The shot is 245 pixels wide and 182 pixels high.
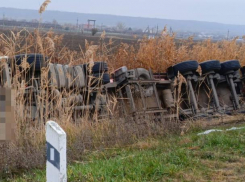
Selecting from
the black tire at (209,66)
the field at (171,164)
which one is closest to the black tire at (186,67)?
the black tire at (209,66)

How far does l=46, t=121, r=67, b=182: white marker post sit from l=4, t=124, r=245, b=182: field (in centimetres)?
162

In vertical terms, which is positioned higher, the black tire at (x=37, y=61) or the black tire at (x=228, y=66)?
the black tire at (x=37, y=61)

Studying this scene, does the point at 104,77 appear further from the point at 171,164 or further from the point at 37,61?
the point at 171,164

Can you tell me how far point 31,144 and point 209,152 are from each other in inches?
120

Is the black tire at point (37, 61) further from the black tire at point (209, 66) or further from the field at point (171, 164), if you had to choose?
the black tire at point (209, 66)

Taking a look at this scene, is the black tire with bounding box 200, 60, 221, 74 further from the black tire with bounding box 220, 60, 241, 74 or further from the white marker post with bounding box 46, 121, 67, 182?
the white marker post with bounding box 46, 121, 67, 182

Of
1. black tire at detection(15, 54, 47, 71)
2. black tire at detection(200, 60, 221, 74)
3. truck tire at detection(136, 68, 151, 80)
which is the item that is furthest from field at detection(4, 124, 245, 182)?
black tire at detection(200, 60, 221, 74)

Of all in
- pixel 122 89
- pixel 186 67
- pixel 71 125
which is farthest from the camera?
pixel 186 67

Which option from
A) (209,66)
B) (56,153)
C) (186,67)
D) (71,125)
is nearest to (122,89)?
(186,67)

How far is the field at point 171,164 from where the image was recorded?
6.13 m

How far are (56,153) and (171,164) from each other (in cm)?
272

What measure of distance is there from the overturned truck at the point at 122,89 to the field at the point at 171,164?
2145mm

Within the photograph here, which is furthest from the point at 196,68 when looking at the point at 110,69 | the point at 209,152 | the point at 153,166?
the point at 153,166

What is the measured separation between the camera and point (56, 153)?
425 cm
